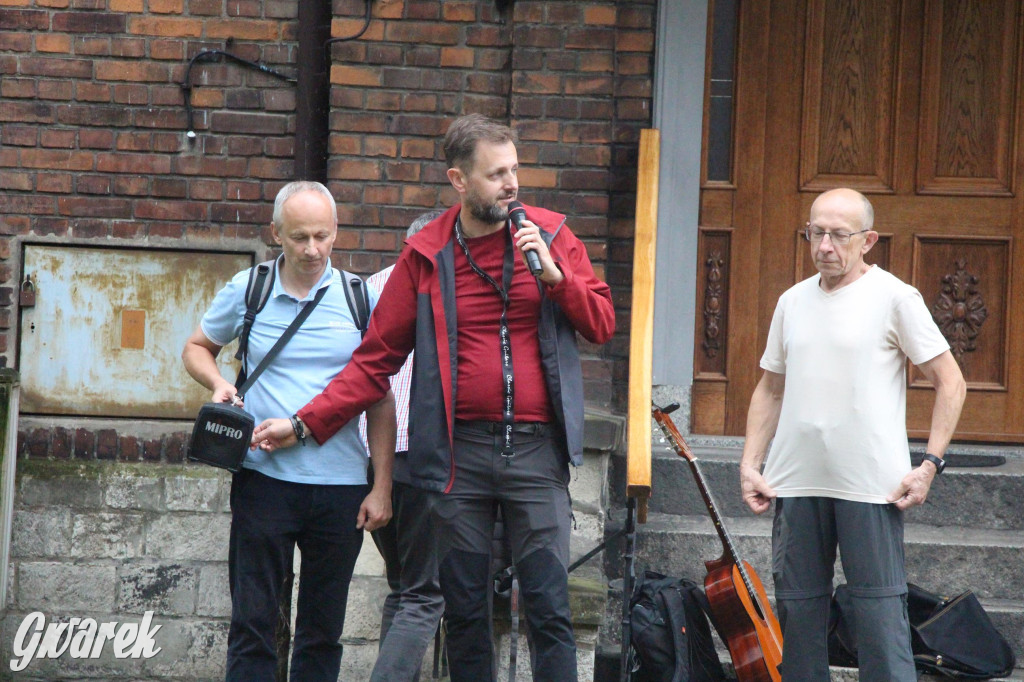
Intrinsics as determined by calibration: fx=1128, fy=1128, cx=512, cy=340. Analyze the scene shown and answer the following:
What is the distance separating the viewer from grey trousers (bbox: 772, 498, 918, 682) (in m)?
3.37

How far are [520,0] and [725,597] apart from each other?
8.29 ft

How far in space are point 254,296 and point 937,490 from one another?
9.95ft

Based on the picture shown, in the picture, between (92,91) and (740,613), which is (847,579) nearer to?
(740,613)

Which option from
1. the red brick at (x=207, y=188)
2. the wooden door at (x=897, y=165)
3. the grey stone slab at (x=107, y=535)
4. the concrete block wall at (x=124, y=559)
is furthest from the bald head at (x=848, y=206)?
the grey stone slab at (x=107, y=535)

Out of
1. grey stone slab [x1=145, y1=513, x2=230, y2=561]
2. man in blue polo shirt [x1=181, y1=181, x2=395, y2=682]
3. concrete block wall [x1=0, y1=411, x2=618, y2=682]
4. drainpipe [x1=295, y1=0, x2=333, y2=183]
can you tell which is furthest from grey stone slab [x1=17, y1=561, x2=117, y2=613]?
drainpipe [x1=295, y1=0, x2=333, y2=183]

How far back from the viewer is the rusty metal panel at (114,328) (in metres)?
4.90

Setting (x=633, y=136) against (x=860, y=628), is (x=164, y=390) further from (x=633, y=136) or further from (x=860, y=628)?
(x=860, y=628)

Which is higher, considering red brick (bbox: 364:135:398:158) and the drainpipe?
the drainpipe

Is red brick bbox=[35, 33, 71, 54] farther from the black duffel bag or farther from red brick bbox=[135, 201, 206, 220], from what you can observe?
the black duffel bag

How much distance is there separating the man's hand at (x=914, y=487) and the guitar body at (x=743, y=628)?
0.84 m

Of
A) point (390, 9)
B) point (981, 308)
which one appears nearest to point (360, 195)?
point (390, 9)

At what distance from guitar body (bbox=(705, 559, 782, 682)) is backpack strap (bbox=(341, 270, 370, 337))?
1653 millimetres

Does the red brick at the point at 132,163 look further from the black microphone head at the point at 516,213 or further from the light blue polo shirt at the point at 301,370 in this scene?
the black microphone head at the point at 516,213

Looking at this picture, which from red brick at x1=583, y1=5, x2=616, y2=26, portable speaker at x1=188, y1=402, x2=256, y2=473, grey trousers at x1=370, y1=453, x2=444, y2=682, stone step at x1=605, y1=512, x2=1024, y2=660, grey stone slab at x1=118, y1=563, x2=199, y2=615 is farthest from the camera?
grey stone slab at x1=118, y1=563, x2=199, y2=615
